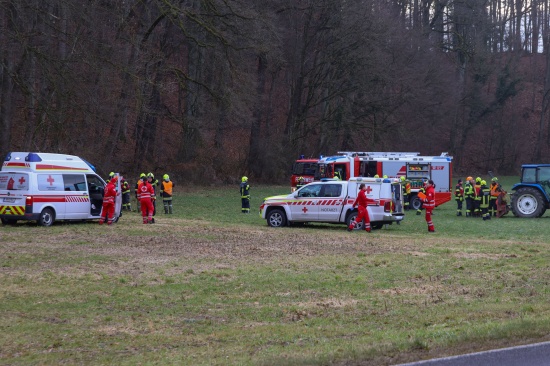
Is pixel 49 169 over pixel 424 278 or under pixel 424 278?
over

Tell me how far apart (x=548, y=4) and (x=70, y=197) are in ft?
241

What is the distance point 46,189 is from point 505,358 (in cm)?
1802

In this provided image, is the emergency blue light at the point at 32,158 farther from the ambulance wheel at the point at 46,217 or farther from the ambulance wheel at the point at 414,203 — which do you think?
the ambulance wheel at the point at 414,203

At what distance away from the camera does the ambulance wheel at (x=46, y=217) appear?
74.4ft

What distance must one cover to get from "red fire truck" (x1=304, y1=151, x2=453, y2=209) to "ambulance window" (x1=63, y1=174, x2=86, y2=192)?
18028mm

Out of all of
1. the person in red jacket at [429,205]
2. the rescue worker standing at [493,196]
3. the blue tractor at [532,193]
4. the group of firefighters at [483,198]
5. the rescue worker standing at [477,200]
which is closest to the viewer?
the person in red jacket at [429,205]

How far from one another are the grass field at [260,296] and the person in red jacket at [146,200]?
1.90 meters

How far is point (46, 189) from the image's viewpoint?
75.0 ft

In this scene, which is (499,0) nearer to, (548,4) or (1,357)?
(548,4)

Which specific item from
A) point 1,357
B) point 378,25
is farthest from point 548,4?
point 1,357

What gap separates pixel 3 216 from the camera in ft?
74.0

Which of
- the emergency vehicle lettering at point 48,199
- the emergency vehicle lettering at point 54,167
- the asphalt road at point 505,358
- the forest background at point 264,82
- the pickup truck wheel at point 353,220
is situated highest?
the forest background at point 264,82

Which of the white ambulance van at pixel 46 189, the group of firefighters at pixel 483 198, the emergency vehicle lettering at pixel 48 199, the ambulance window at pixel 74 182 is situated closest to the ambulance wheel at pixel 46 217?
the white ambulance van at pixel 46 189

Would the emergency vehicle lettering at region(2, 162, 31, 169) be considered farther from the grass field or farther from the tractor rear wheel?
the tractor rear wheel
